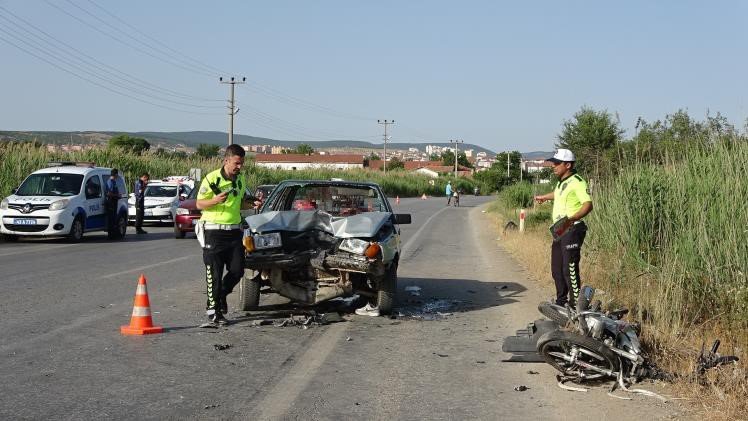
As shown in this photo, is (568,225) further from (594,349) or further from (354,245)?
(594,349)

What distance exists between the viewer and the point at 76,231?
22.0 metres

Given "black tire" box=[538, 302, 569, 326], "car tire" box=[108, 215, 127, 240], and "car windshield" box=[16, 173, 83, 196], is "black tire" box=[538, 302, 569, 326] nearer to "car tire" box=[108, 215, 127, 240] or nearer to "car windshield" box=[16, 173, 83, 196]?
"car windshield" box=[16, 173, 83, 196]

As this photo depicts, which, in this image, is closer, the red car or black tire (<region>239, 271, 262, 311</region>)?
black tire (<region>239, 271, 262, 311</region>)

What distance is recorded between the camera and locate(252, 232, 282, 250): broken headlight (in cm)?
1015

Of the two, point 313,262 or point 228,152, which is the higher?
point 228,152

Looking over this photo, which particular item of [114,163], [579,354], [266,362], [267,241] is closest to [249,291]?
[267,241]

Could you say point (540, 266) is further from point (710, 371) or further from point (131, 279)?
point (710, 371)

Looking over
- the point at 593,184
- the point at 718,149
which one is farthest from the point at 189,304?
the point at 593,184

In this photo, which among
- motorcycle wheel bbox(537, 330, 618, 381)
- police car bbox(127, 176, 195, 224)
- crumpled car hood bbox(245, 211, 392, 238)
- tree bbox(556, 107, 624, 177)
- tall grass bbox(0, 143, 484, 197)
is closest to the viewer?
motorcycle wheel bbox(537, 330, 618, 381)

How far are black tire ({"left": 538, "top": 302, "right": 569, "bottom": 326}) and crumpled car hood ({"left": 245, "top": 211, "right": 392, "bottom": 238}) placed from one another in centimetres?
256

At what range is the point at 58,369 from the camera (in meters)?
7.24

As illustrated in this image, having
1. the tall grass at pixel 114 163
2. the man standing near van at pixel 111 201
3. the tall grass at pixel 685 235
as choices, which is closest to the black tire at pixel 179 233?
the man standing near van at pixel 111 201

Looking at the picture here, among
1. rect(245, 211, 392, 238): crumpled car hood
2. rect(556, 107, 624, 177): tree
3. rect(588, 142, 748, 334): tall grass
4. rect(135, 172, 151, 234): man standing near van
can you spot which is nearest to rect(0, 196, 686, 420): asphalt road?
rect(245, 211, 392, 238): crumpled car hood

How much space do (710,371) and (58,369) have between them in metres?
5.26
